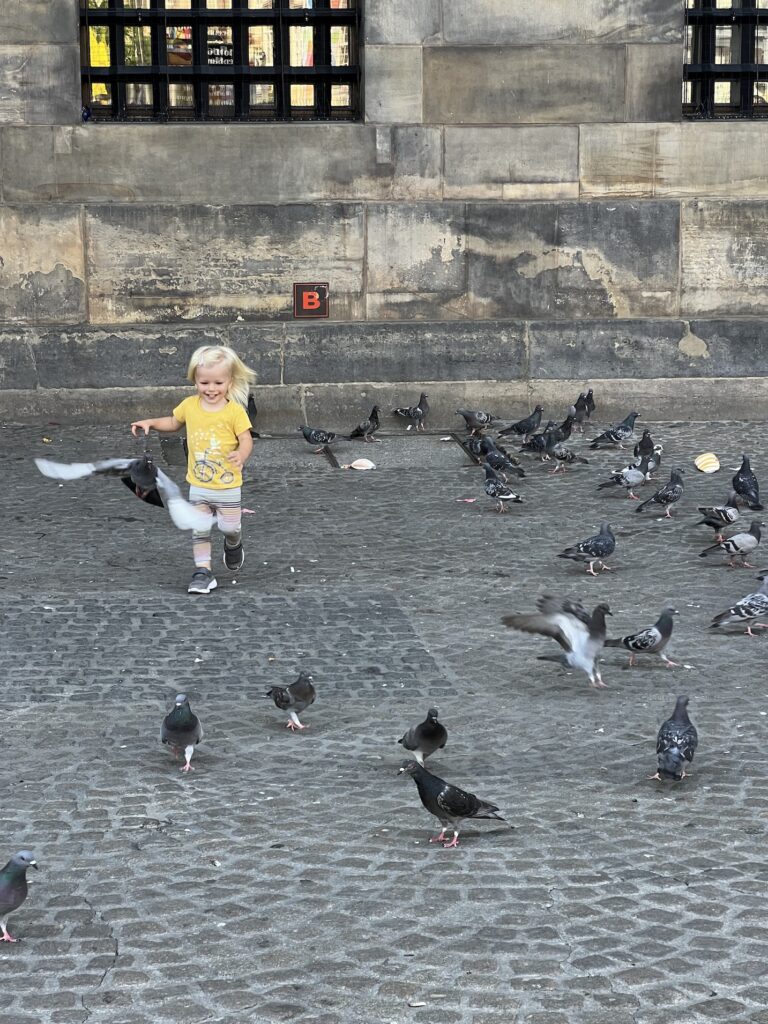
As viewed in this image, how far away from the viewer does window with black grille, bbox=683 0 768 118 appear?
14.7m

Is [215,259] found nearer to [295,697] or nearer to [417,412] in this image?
[417,412]

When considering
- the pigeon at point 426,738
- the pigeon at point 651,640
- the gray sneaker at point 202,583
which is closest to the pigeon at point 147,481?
the gray sneaker at point 202,583

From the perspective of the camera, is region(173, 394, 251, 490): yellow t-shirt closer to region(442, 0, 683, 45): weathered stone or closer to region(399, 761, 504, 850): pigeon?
region(399, 761, 504, 850): pigeon

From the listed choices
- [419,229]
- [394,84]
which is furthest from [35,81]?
[419,229]

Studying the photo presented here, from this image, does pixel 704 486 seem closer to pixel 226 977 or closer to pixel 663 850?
pixel 663 850

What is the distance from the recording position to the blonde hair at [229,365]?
9.26 m

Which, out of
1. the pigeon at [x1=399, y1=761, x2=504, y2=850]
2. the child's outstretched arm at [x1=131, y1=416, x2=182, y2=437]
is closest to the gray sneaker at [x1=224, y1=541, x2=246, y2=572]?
the child's outstretched arm at [x1=131, y1=416, x2=182, y2=437]

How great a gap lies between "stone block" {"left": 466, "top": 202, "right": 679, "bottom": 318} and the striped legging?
5.65m

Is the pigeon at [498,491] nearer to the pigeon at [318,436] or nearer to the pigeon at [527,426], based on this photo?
the pigeon at [527,426]

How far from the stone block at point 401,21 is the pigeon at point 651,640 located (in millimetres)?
7932

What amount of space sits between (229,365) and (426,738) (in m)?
3.63

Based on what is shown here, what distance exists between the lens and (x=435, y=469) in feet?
41.7

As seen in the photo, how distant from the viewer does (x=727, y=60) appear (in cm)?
1480

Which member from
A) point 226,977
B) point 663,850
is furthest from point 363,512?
point 226,977
